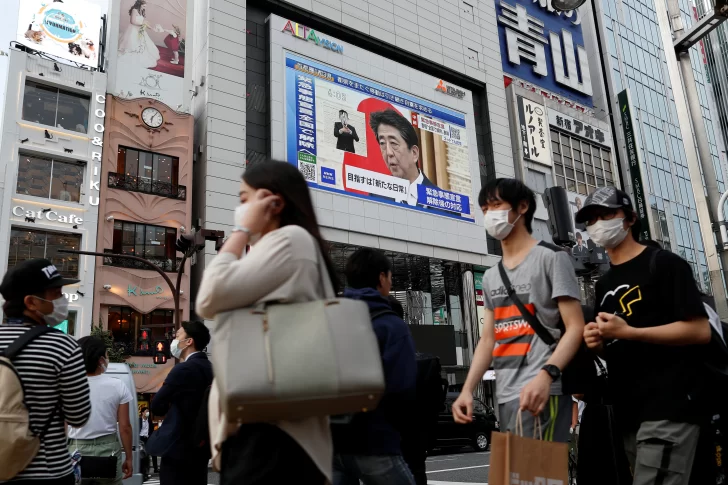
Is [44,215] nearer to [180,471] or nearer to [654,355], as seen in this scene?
[180,471]

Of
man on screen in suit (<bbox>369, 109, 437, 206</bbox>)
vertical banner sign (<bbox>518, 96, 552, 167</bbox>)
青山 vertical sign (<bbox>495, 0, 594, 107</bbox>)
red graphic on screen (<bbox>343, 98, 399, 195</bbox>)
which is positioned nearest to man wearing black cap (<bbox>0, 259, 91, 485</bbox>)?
red graphic on screen (<bbox>343, 98, 399, 195</bbox>)

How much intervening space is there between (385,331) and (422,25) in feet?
117

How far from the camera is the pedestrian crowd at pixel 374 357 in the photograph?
6.17 feet

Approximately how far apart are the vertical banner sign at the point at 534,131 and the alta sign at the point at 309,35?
44.6 feet

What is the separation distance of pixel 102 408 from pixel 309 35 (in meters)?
27.3

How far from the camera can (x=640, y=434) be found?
110 inches

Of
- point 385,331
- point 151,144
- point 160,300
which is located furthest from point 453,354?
point 385,331

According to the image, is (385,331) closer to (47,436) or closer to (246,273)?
(246,273)

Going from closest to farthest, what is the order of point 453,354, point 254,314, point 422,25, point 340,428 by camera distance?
point 254,314 → point 340,428 → point 453,354 → point 422,25

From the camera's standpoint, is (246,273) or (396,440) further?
(396,440)

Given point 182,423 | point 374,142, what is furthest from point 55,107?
point 182,423

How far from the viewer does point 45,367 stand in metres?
3.01

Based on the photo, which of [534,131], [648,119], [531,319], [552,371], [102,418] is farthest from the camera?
[648,119]

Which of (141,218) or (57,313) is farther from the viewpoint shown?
(141,218)
